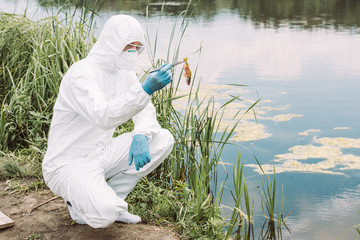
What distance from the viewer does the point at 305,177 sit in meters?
4.10

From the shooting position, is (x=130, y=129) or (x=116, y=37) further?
(x=130, y=129)

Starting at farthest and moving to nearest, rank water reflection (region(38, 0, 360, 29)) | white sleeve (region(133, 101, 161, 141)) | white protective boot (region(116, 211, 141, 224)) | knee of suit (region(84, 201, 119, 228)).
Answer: water reflection (region(38, 0, 360, 29))
white protective boot (region(116, 211, 141, 224))
white sleeve (region(133, 101, 161, 141))
knee of suit (region(84, 201, 119, 228))

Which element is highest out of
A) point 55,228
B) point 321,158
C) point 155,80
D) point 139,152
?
point 155,80

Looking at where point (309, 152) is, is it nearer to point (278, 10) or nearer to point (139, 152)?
point (139, 152)

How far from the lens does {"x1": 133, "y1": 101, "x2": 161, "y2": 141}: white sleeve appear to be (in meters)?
2.47

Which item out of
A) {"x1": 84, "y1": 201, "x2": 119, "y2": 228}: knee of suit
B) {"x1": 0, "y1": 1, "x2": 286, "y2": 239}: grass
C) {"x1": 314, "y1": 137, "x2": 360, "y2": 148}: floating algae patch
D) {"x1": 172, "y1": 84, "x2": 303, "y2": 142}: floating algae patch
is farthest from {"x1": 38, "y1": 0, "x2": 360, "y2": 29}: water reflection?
{"x1": 84, "y1": 201, "x2": 119, "y2": 228}: knee of suit

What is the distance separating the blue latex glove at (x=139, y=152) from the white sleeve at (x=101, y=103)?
0.64 ft

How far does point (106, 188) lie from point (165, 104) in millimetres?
1246

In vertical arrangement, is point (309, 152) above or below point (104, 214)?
below

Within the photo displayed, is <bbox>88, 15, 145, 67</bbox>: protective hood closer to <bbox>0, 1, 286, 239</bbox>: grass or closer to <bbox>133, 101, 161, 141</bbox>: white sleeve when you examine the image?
<bbox>133, 101, 161, 141</bbox>: white sleeve

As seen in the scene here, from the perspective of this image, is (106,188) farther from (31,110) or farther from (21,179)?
(31,110)

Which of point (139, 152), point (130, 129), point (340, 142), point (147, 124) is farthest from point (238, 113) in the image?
point (139, 152)

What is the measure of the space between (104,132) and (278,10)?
1099 centimetres

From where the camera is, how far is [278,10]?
12.7 m
